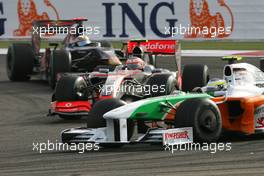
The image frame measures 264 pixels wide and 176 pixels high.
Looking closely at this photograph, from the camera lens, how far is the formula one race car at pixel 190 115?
35.2 feet

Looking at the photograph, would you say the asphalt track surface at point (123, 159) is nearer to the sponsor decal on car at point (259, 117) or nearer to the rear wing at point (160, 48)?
the sponsor decal on car at point (259, 117)

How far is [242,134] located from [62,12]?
20.6 metres

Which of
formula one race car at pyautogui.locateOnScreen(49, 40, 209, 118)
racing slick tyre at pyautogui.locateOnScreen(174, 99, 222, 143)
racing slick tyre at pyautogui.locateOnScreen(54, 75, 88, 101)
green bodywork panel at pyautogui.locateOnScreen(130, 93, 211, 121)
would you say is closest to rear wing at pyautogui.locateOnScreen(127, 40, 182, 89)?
formula one race car at pyautogui.locateOnScreen(49, 40, 209, 118)

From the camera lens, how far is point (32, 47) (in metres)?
22.5

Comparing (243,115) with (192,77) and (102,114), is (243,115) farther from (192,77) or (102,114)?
(192,77)

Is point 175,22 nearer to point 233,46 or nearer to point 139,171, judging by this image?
point 233,46

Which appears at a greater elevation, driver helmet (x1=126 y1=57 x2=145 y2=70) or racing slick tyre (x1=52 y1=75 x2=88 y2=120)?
driver helmet (x1=126 y1=57 x2=145 y2=70)

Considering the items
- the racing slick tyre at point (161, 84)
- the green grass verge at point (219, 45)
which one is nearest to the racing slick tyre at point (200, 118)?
the racing slick tyre at point (161, 84)

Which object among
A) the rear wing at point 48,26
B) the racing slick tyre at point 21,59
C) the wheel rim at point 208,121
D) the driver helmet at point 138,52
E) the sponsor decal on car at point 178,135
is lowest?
the racing slick tyre at point 21,59

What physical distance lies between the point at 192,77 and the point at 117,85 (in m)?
1.60

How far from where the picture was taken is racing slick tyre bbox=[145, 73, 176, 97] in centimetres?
1504

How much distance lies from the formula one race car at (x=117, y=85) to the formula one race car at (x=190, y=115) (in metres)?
2.82

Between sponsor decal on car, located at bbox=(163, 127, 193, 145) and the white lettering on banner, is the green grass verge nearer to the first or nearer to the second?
the white lettering on banner

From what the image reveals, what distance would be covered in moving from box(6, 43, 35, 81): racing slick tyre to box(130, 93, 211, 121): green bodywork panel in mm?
Result: 11406
